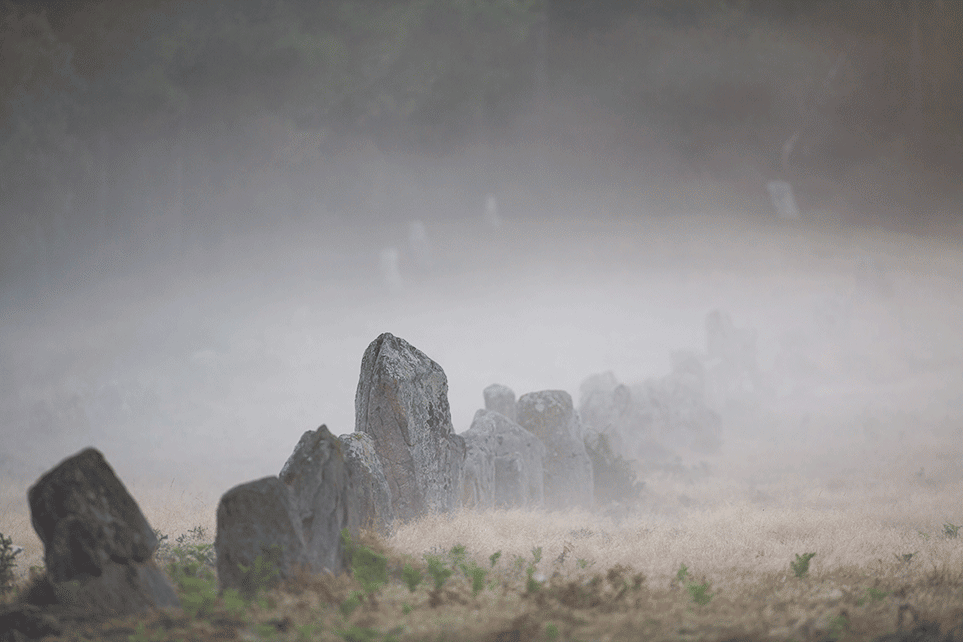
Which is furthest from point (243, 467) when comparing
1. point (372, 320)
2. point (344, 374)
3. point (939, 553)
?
point (372, 320)

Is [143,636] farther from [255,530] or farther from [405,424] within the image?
[405,424]

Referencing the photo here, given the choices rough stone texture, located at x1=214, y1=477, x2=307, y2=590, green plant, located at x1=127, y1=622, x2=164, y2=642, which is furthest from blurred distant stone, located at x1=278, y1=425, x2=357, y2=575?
green plant, located at x1=127, y1=622, x2=164, y2=642

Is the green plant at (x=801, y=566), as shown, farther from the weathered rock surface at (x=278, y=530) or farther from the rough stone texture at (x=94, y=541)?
the rough stone texture at (x=94, y=541)

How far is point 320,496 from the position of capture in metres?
8.07

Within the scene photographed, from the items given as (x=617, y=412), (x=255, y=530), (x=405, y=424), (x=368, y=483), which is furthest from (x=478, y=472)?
(x=617, y=412)

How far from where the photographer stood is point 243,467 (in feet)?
109

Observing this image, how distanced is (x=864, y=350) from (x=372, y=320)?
71643mm

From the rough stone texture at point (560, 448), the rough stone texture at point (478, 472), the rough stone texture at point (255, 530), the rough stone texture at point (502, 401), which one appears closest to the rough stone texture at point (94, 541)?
the rough stone texture at point (255, 530)

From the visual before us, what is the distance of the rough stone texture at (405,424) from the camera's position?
42.1 feet

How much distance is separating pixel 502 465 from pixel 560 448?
368 cm

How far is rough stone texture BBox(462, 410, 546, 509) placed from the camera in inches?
645

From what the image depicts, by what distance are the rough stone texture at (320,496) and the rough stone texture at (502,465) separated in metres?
7.98

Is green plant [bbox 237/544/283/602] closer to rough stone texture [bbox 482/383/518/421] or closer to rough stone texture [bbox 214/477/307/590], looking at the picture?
rough stone texture [bbox 214/477/307/590]

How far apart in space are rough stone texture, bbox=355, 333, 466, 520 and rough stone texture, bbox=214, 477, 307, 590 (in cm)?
529
